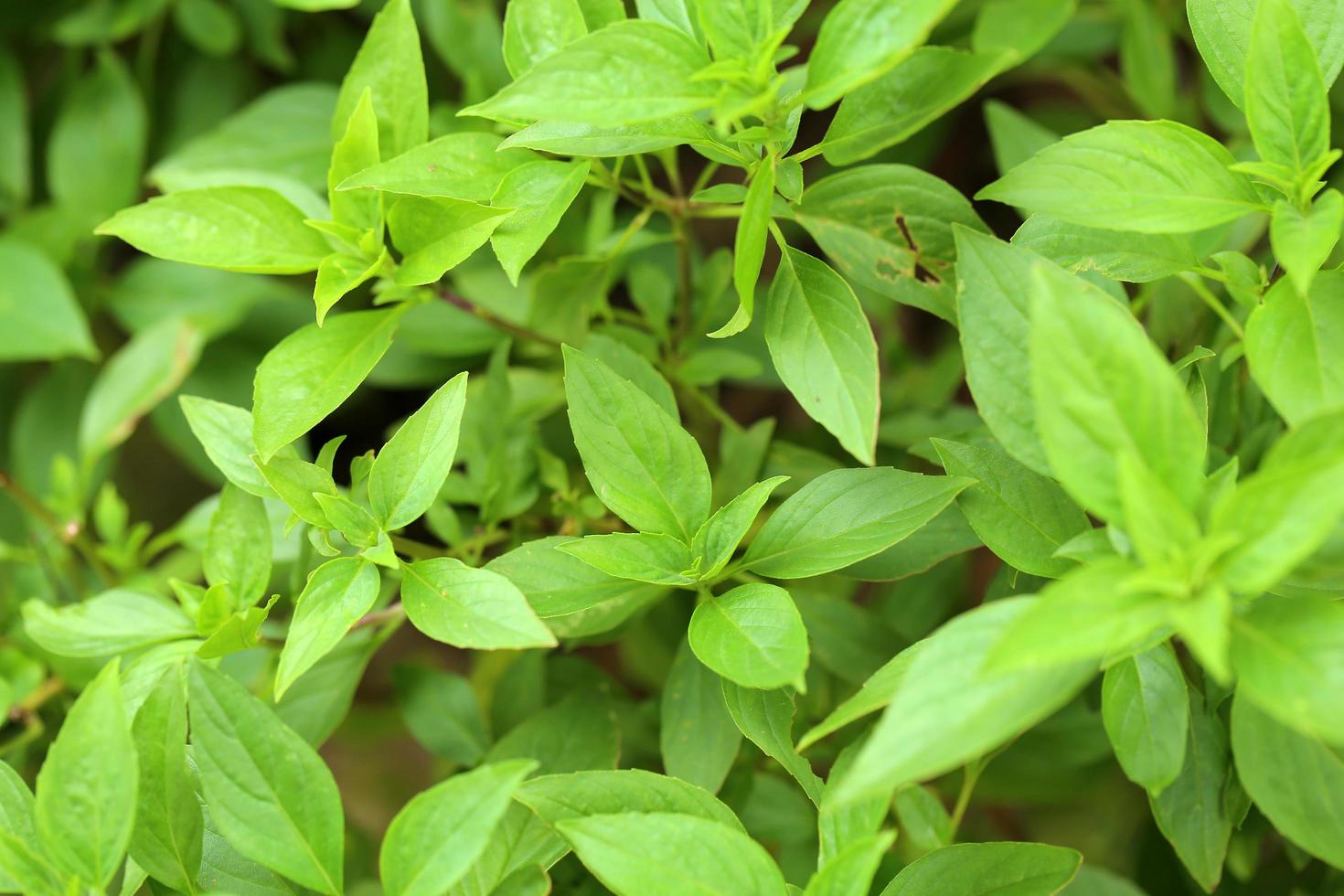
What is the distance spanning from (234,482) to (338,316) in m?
0.15

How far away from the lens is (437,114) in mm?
1128

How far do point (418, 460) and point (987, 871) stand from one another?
46 cm

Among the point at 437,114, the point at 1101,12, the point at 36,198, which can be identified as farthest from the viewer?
the point at 36,198

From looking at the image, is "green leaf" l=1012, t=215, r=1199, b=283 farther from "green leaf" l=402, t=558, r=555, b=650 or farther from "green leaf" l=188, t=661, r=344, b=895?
"green leaf" l=188, t=661, r=344, b=895

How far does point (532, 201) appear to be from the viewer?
743mm

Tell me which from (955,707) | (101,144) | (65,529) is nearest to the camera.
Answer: (955,707)

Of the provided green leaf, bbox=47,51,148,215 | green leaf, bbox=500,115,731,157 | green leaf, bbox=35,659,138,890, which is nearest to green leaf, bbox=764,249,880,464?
green leaf, bbox=500,115,731,157

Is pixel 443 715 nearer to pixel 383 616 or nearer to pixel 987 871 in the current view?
pixel 383 616

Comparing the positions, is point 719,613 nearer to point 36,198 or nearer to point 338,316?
point 338,316

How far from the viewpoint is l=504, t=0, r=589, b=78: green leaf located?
0.75 metres

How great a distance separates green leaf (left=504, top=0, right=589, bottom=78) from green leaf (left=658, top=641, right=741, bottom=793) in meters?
0.46

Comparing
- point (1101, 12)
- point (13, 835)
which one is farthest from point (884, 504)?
point (1101, 12)

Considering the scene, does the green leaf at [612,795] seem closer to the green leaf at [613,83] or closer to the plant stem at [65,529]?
the green leaf at [613,83]

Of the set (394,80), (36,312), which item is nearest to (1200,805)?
(394,80)
